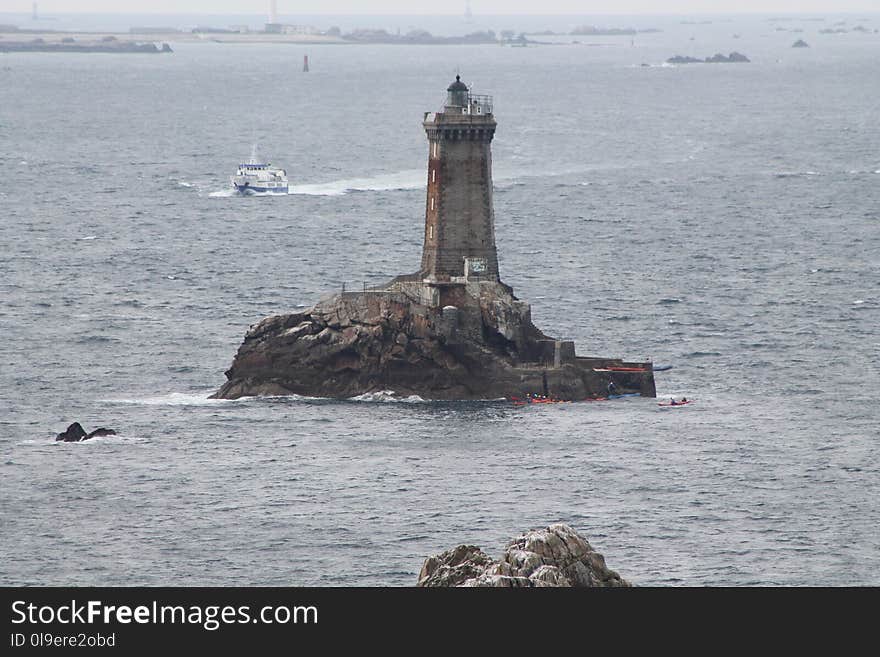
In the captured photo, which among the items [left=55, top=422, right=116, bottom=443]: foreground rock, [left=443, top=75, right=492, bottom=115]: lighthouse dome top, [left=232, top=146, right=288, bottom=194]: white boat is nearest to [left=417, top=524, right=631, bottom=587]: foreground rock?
[left=55, top=422, right=116, bottom=443]: foreground rock

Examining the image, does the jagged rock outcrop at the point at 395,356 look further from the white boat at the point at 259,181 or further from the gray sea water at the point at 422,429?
the white boat at the point at 259,181

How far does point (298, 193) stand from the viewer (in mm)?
194875

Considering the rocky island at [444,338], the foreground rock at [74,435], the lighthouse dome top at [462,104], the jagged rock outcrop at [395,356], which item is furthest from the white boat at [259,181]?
the foreground rock at [74,435]

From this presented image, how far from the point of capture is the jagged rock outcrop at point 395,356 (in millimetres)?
93750

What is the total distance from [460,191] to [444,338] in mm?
8629

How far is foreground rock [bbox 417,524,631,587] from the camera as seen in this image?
135ft

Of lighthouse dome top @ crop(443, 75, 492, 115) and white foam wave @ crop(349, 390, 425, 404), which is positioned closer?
white foam wave @ crop(349, 390, 425, 404)

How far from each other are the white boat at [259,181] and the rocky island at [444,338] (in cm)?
9482

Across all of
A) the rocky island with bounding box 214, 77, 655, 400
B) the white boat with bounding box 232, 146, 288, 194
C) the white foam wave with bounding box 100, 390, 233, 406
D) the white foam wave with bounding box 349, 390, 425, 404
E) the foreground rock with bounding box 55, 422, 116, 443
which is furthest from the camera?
the white boat with bounding box 232, 146, 288, 194

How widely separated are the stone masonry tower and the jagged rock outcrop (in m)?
3.23

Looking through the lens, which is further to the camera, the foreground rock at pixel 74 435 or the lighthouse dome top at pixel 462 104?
the lighthouse dome top at pixel 462 104

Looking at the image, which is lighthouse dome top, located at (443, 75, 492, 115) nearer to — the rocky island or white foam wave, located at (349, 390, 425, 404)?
the rocky island

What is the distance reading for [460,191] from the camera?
98250 millimetres

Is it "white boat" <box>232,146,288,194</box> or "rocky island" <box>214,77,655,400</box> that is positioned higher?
"rocky island" <box>214,77,655,400</box>
